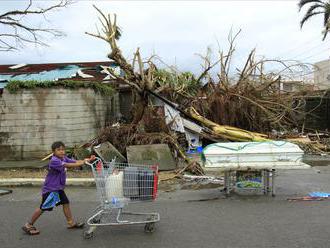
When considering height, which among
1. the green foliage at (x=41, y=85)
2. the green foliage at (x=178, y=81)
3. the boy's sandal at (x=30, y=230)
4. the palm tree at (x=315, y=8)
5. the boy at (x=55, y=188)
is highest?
the palm tree at (x=315, y=8)

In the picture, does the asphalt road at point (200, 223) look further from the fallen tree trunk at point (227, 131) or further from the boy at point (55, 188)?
the fallen tree trunk at point (227, 131)

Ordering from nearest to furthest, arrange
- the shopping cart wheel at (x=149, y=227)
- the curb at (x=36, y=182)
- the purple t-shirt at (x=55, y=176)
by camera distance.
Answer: the shopping cart wheel at (x=149, y=227), the purple t-shirt at (x=55, y=176), the curb at (x=36, y=182)

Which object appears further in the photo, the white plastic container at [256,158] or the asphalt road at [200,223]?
the white plastic container at [256,158]

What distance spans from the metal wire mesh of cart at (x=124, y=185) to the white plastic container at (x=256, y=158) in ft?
9.24

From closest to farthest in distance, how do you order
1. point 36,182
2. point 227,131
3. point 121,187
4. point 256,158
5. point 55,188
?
point 121,187, point 55,188, point 256,158, point 36,182, point 227,131

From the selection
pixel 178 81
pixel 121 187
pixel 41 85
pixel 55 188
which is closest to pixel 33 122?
pixel 41 85

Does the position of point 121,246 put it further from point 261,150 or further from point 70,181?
point 70,181

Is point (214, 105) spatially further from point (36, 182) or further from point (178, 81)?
point (36, 182)

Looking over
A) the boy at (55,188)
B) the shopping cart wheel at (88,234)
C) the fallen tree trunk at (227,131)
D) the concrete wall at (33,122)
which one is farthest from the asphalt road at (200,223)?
the fallen tree trunk at (227,131)

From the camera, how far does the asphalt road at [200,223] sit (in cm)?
629

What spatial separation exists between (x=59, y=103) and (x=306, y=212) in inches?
402

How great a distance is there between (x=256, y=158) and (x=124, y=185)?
3.61 meters

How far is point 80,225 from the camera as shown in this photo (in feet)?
23.6

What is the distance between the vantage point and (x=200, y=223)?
7.31 meters
